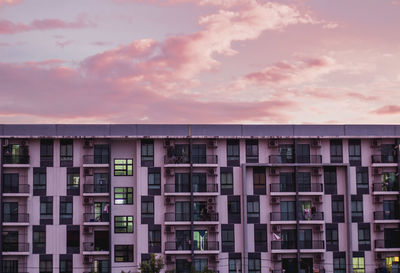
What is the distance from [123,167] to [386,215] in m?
26.8

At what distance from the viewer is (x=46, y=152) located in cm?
6762

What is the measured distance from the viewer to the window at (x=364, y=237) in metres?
68.7

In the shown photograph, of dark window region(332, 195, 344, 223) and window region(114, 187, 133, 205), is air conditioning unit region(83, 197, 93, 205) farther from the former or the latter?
dark window region(332, 195, 344, 223)

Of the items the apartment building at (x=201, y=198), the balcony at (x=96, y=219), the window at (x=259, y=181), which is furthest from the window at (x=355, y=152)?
the balcony at (x=96, y=219)

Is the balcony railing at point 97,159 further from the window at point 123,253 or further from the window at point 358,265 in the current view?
the window at point 358,265

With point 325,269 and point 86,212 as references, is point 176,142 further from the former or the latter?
point 325,269

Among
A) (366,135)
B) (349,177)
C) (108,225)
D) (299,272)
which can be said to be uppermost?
(366,135)

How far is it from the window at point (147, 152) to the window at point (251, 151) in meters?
9.54

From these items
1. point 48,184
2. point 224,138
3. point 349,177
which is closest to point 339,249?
point 349,177

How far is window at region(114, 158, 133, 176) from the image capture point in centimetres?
6812

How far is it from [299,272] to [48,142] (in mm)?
27830

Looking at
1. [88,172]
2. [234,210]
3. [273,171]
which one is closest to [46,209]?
[88,172]

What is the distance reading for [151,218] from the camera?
6738 cm

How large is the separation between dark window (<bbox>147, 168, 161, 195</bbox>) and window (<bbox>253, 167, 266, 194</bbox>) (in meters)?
9.58
